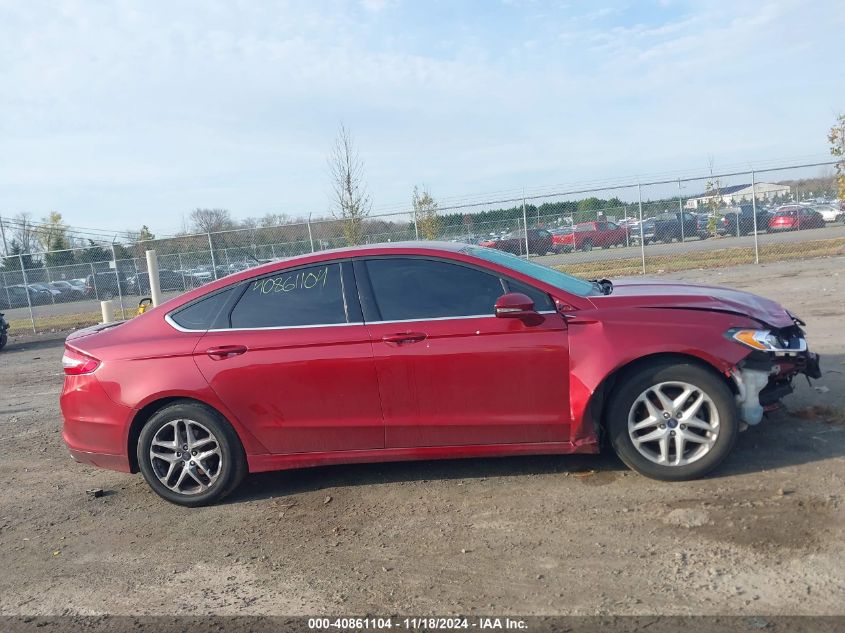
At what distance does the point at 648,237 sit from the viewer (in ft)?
69.4

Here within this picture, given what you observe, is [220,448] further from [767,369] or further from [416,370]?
[767,369]

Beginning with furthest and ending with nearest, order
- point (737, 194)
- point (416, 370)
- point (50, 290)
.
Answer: point (50, 290) → point (737, 194) → point (416, 370)

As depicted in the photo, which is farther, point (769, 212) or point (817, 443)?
point (769, 212)

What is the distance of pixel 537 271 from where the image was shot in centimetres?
519

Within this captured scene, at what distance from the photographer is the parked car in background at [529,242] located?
20156 millimetres

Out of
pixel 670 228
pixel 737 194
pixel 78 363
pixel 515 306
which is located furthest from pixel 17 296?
pixel 515 306

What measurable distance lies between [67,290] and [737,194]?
72.0 ft

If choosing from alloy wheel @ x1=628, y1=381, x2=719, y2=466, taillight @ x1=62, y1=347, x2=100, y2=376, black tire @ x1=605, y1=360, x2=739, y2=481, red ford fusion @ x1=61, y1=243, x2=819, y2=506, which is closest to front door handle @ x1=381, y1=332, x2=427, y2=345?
red ford fusion @ x1=61, y1=243, x2=819, y2=506

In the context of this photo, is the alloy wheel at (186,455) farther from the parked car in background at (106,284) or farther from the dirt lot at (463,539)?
the parked car in background at (106,284)

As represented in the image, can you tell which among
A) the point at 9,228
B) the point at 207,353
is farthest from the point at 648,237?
the point at 9,228

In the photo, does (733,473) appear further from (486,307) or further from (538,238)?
(538,238)

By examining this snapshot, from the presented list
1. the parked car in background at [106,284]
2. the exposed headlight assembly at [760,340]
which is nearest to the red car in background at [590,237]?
the parked car in background at [106,284]

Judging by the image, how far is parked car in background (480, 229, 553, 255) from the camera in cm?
2016

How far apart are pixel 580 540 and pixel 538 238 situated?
55.4ft
